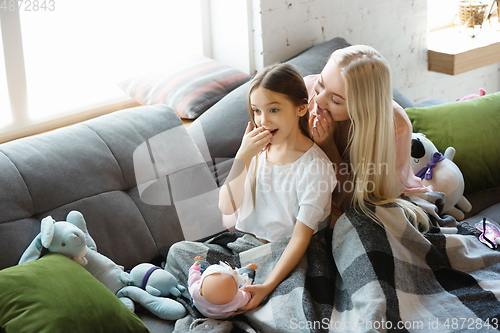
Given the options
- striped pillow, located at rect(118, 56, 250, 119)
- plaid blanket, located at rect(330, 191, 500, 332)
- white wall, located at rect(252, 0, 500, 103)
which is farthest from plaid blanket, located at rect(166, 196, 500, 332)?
white wall, located at rect(252, 0, 500, 103)

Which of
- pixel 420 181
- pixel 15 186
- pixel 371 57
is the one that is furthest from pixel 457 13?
pixel 15 186

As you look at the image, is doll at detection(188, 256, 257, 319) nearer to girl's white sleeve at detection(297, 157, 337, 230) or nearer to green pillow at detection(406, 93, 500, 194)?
girl's white sleeve at detection(297, 157, 337, 230)

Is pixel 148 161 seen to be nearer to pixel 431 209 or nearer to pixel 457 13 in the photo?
pixel 431 209

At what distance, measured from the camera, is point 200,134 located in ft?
6.05

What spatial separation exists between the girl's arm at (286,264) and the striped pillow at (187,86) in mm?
882

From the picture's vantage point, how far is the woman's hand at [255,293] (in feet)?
4.00

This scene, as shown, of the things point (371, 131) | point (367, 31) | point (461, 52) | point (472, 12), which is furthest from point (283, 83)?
point (472, 12)

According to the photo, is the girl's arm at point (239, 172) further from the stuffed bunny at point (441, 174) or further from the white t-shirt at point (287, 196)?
the stuffed bunny at point (441, 174)

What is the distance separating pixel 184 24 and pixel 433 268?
1.78 metres

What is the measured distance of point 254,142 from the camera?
1360 mm

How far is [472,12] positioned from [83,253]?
9.34 feet

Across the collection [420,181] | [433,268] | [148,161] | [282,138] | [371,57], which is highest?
[371,57]

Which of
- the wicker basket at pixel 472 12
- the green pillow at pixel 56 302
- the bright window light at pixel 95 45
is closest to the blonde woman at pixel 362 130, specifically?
the green pillow at pixel 56 302

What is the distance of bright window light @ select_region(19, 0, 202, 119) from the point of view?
206 centimetres
